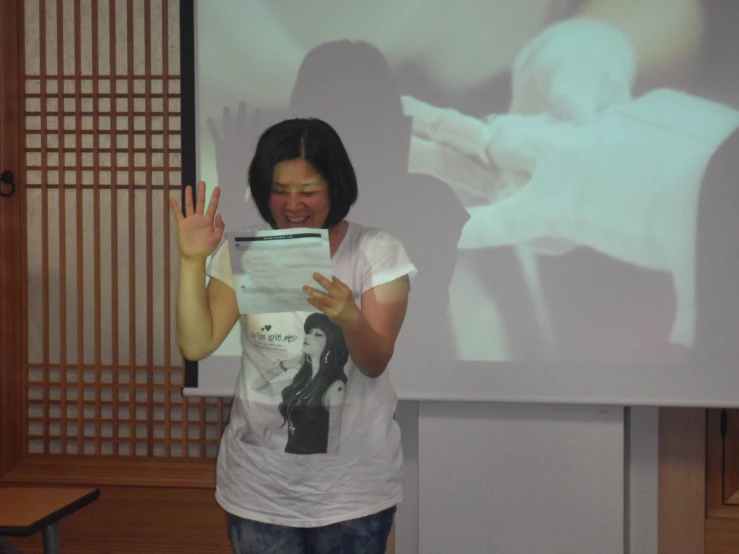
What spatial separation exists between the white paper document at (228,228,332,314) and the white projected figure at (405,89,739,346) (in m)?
0.92

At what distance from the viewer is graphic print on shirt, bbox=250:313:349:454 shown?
1.34 metres

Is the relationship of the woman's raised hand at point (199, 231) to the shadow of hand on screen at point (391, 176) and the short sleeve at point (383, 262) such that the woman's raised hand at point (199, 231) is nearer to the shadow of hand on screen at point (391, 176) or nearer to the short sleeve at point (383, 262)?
the short sleeve at point (383, 262)

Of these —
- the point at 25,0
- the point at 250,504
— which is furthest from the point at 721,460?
the point at 25,0

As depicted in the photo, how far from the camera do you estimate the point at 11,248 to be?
2.56m

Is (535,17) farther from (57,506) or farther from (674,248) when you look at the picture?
(57,506)

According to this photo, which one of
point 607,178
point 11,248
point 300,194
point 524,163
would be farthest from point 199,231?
point 11,248

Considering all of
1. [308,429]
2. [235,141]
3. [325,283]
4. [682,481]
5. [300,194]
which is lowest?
[682,481]

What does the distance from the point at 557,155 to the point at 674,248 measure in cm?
40

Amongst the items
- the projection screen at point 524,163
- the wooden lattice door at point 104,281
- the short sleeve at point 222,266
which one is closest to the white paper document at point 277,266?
the short sleeve at point 222,266

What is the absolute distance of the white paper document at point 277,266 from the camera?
53.5 inches

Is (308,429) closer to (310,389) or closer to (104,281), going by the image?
(310,389)

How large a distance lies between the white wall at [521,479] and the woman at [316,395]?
93 cm

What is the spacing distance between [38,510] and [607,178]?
5.76ft

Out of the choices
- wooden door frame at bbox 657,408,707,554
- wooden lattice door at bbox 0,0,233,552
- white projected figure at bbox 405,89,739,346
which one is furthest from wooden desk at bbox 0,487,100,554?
wooden door frame at bbox 657,408,707,554
